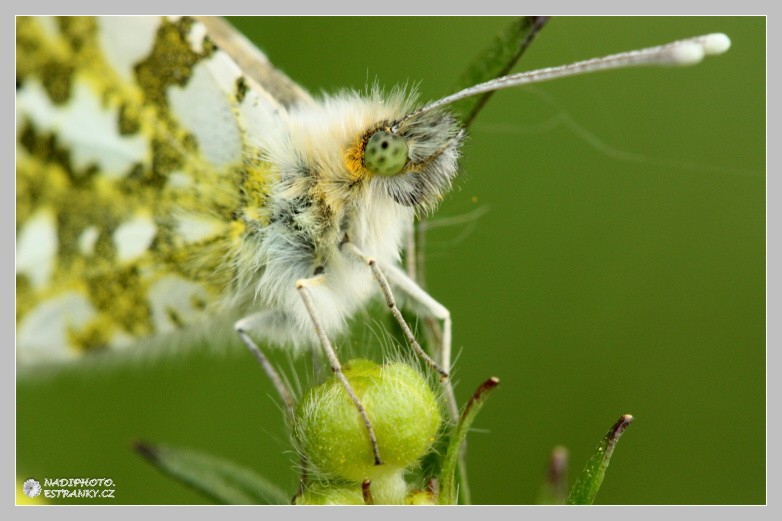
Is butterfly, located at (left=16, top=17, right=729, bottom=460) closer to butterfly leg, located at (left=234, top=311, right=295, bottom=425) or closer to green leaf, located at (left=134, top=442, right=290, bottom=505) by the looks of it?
butterfly leg, located at (left=234, top=311, right=295, bottom=425)

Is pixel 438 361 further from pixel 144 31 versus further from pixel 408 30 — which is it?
pixel 408 30

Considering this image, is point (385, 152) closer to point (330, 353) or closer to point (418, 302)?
point (418, 302)

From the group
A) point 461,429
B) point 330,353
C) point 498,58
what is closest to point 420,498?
point 461,429

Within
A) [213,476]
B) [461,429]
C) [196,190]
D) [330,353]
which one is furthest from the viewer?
[196,190]

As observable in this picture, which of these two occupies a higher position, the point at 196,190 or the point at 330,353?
the point at 196,190

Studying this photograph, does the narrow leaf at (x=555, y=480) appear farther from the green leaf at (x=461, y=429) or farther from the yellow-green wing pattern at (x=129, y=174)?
the yellow-green wing pattern at (x=129, y=174)

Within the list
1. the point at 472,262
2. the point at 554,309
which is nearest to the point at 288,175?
the point at 472,262

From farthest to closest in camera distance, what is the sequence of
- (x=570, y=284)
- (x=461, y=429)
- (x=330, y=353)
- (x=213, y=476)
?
(x=570, y=284), (x=213, y=476), (x=330, y=353), (x=461, y=429)
